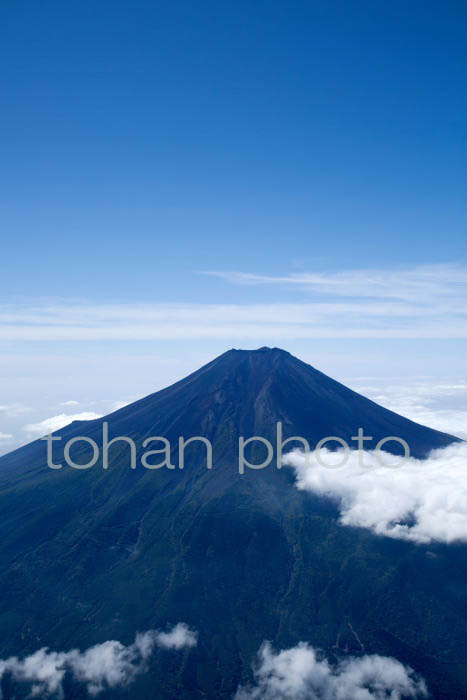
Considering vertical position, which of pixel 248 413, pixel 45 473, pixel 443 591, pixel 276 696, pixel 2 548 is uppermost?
pixel 248 413

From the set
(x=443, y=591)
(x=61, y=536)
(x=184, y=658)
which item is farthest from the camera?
(x=61, y=536)

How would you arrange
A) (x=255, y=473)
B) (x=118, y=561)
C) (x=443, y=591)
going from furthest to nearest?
1. (x=255, y=473)
2. (x=118, y=561)
3. (x=443, y=591)

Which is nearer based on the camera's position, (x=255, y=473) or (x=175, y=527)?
(x=175, y=527)

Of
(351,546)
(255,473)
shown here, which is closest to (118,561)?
(255,473)

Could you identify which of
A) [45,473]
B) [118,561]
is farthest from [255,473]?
[45,473]

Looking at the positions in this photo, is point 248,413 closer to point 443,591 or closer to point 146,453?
point 146,453

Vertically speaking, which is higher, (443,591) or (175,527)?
(175,527)
